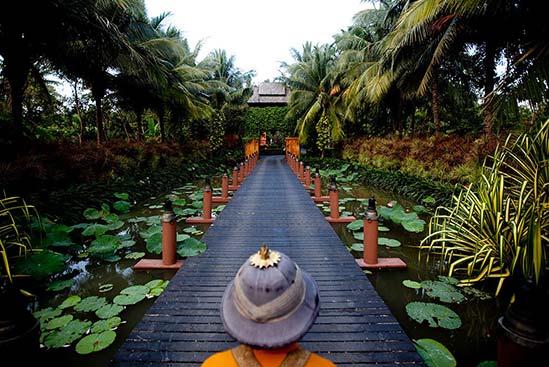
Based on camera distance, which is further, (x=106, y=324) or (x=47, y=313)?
(x=47, y=313)

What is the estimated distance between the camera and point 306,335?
2754 mm

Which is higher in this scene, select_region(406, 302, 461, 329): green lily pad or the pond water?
select_region(406, 302, 461, 329): green lily pad

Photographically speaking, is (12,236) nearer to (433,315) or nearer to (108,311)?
(108,311)

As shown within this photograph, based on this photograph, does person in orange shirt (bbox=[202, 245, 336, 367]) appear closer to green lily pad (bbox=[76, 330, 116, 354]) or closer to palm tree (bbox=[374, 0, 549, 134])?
green lily pad (bbox=[76, 330, 116, 354])

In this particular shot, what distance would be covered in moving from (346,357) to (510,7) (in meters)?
7.85

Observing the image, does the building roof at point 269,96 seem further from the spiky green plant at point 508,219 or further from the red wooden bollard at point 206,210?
the spiky green plant at point 508,219

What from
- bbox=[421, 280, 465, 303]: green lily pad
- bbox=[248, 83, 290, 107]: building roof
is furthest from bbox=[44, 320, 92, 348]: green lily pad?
bbox=[248, 83, 290, 107]: building roof

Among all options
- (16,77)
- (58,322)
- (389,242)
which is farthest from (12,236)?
(389,242)

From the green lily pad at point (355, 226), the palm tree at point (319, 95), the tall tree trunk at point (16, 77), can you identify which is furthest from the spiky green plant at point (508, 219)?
the palm tree at point (319, 95)

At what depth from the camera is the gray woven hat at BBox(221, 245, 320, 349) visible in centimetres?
110

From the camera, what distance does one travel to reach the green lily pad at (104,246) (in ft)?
15.7

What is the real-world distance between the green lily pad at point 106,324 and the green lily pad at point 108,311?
78 millimetres

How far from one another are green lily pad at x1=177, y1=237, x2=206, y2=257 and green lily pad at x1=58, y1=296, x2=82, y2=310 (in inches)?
51.3

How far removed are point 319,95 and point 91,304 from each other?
19332 millimetres
